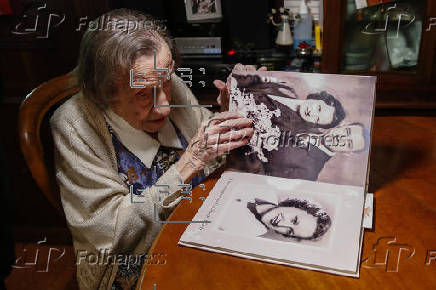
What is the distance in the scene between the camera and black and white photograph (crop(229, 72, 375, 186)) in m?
0.85

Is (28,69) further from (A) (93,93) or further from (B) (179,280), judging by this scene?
(B) (179,280)

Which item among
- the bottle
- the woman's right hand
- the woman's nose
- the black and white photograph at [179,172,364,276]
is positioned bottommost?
the black and white photograph at [179,172,364,276]

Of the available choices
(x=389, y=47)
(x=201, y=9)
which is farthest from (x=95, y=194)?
(x=389, y=47)

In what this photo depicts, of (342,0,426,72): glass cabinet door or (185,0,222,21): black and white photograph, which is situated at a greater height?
(185,0,222,21): black and white photograph

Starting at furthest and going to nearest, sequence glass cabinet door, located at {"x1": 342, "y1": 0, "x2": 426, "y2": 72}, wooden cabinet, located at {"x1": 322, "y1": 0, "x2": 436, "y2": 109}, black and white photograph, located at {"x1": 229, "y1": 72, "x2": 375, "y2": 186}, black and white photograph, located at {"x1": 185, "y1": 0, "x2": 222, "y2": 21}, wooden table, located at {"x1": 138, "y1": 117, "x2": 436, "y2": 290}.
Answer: black and white photograph, located at {"x1": 185, "y1": 0, "x2": 222, "y2": 21} < glass cabinet door, located at {"x1": 342, "y1": 0, "x2": 426, "y2": 72} < wooden cabinet, located at {"x1": 322, "y1": 0, "x2": 436, "y2": 109} < black and white photograph, located at {"x1": 229, "y1": 72, "x2": 375, "y2": 186} < wooden table, located at {"x1": 138, "y1": 117, "x2": 436, "y2": 290}

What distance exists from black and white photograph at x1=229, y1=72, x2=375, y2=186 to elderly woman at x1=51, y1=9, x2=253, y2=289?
0.16ft

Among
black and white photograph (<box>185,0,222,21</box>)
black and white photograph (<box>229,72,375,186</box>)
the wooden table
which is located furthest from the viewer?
black and white photograph (<box>185,0,222,21</box>)

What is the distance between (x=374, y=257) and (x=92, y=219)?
626 millimetres

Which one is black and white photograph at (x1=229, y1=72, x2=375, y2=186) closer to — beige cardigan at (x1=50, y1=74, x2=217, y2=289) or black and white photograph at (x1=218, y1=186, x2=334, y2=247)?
black and white photograph at (x1=218, y1=186, x2=334, y2=247)

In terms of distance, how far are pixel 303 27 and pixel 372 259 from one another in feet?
5.28

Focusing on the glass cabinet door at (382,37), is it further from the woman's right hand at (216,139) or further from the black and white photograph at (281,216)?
the black and white photograph at (281,216)

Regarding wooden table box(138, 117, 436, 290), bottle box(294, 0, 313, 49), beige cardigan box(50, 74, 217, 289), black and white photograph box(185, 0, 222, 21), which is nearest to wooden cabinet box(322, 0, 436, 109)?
bottle box(294, 0, 313, 49)

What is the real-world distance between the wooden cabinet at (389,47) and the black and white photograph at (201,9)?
0.59m

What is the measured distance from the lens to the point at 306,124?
891mm
